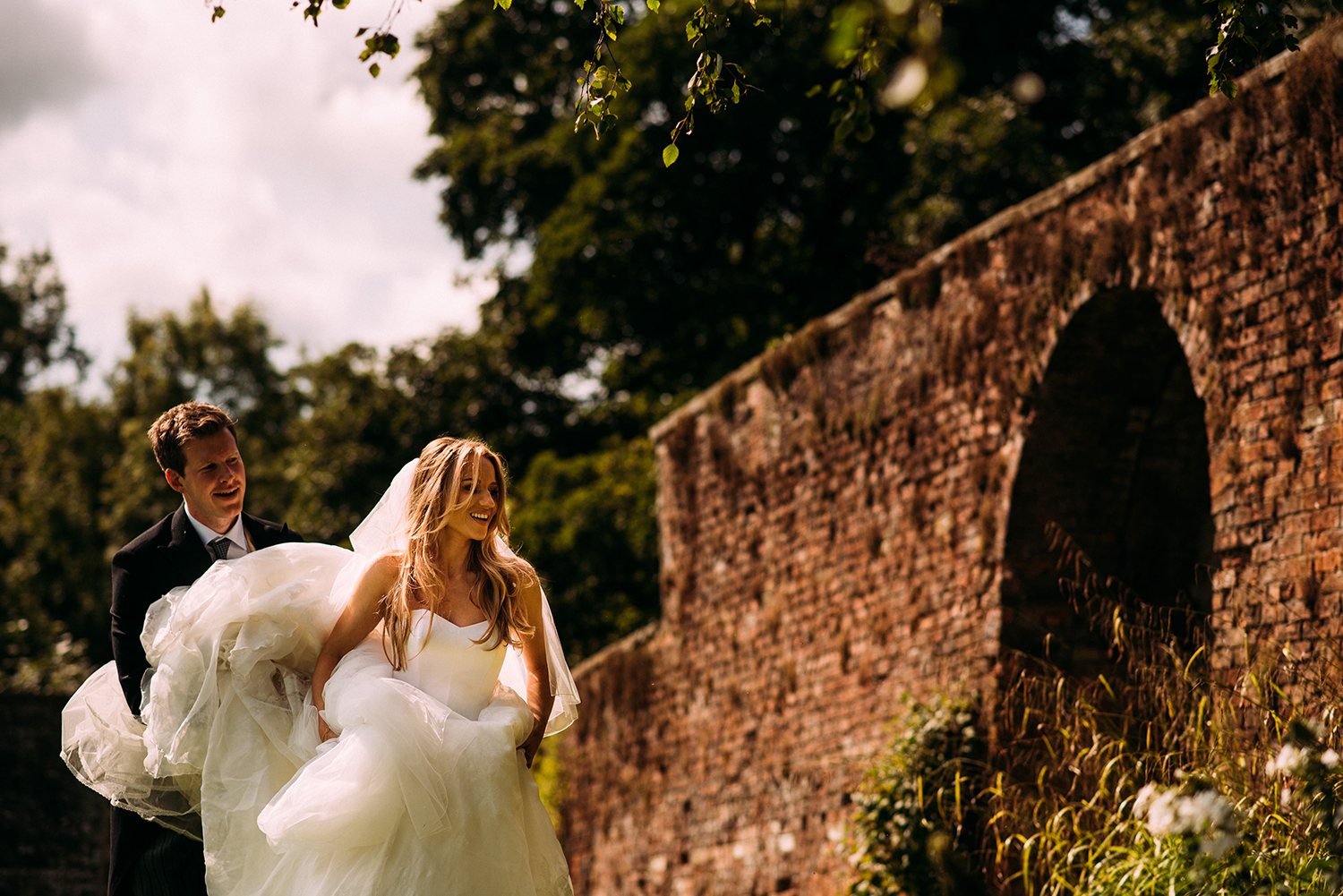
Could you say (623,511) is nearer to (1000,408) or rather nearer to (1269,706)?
(1000,408)

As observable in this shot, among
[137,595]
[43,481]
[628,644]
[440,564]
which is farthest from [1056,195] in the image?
[43,481]

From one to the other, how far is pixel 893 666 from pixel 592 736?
4849 millimetres

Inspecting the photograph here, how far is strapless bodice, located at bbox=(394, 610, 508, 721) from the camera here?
4184 mm

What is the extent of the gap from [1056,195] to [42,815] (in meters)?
9.24

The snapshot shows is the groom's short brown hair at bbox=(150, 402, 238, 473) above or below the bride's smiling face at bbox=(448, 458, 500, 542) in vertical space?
above

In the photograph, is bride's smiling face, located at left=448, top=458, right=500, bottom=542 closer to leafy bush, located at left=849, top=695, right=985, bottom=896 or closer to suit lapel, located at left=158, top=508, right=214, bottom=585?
suit lapel, located at left=158, top=508, right=214, bottom=585

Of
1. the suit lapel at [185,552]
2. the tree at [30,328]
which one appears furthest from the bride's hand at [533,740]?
the tree at [30,328]

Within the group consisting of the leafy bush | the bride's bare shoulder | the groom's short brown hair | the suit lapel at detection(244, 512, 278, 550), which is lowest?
the leafy bush

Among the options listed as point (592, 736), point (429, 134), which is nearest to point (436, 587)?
point (592, 736)

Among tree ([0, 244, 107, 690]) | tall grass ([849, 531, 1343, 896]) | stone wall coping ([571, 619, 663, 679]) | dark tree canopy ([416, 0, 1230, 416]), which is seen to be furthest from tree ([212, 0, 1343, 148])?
tree ([0, 244, 107, 690])

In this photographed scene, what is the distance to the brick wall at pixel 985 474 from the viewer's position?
5621mm

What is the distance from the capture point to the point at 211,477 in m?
4.31

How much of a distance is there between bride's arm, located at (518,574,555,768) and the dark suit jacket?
1114mm

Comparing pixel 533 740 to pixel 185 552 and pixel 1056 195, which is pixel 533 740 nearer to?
pixel 185 552
